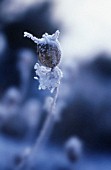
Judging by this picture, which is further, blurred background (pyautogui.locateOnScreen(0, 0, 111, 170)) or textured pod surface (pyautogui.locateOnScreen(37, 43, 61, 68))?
blurred background (pyautogui.locateOnScreen(0, 0, 111, 170))

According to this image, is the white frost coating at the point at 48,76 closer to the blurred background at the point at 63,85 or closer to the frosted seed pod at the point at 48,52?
the frosted seed pod at the point at 48,52

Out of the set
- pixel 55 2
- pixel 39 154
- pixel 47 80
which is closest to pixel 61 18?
pixel 55 2

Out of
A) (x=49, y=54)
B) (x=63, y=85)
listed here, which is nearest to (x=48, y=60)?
(x=49, y=54)

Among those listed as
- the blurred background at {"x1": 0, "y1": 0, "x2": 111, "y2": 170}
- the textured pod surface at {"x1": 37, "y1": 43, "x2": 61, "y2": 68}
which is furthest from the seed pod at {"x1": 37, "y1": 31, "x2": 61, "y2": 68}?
the blurred background at {"x1": 0, "y1": 0, "x2": 111, "y2": 170}

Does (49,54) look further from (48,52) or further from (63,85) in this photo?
(63,85)

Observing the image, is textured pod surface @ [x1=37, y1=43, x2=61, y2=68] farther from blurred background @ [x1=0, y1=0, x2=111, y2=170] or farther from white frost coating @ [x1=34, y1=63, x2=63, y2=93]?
blurred background @ [x1=0, y1=0, x2=111, y2=170]
